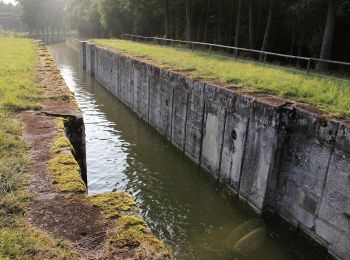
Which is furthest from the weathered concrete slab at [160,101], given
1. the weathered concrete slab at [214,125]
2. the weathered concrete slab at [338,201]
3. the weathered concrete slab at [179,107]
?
the weathered concrete slab at [338,201]

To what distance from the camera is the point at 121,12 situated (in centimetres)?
5609

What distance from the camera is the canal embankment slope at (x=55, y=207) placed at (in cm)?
425

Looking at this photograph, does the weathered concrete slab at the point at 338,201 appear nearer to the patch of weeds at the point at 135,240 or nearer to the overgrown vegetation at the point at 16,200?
the patch of weeds at the point at 135,240

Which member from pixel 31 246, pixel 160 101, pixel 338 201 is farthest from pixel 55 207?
pixel 160 101

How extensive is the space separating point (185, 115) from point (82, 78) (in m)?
22.5

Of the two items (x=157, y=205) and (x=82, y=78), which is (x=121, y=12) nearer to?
(x=82, y=78)

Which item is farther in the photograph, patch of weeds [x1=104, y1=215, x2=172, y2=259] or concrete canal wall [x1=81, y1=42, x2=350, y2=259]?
concrete canal wall [x1=81, y1=42, x2=350, y2=259]

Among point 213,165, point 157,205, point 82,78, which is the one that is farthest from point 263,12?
point 157,205

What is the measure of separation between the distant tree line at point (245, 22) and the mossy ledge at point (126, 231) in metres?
16.5

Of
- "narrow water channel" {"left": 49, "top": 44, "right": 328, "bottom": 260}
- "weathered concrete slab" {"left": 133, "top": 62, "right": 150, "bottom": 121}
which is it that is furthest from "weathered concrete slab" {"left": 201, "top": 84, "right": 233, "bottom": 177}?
"weathered concrete slab" {"left": 133, "top": 62, "right": 150, "bottom": 121}

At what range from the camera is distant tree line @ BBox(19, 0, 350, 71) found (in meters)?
24.5

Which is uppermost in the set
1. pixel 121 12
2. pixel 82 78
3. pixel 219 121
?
pixel 121 12

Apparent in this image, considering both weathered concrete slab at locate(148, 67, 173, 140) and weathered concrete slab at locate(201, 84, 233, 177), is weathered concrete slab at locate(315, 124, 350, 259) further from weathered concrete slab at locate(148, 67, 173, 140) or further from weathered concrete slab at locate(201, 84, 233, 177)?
weathered concrete slab at locate(148, 67, 173, 140)

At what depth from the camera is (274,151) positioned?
31.8 feet
